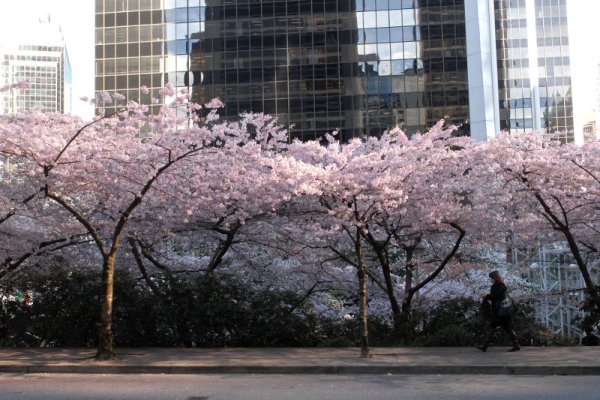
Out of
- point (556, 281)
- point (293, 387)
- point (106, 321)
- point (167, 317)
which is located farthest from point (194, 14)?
point (293, 387)

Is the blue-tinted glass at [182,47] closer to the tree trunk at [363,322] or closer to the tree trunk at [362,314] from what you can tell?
the tree trunk at [362,314]

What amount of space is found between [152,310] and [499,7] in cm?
9058

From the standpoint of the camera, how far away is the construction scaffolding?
1612 centimetres

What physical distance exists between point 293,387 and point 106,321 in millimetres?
4066

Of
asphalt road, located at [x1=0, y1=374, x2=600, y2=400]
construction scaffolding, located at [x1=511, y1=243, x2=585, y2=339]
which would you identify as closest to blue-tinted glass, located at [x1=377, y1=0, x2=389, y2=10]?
construction scaffolding, located at [x1=511, y1=243, x2=585, y2=339]

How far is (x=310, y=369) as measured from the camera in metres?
10.6

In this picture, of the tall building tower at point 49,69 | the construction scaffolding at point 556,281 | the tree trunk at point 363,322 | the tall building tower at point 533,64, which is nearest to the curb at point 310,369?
the tree trunk at point 363,322

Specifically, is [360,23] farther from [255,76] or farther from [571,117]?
[571,117]

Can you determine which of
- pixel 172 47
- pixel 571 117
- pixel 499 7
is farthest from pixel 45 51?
pixel 571 117

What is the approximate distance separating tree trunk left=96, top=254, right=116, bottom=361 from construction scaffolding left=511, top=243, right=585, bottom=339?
948 cm

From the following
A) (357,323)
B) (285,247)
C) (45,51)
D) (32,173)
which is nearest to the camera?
(32,173)

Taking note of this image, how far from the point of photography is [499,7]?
9244 centimetres

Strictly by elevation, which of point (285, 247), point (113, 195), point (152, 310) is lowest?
point (152, 310)

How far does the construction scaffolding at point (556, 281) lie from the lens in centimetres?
1612
